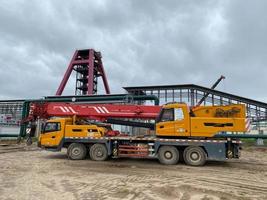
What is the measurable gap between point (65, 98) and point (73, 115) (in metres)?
27.4

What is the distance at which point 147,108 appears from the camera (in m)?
14.5

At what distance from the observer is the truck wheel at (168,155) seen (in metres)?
12.9

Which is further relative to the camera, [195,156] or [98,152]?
[98,152]

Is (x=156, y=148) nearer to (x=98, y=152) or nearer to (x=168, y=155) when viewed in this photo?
(x=168, y=155)

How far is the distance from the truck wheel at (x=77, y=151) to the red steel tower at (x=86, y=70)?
4029 cm

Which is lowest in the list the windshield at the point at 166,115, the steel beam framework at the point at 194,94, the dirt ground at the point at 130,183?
the dirt ground at the point at 130,183

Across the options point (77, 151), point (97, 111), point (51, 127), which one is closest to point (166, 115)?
point (97, 111)

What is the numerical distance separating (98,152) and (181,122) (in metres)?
5.11

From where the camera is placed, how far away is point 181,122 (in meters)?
12.9

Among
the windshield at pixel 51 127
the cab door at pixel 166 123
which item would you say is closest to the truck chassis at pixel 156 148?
the cab door at pixel 166 123

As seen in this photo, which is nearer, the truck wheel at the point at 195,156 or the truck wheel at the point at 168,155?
the truck wheel at the point at 195,156

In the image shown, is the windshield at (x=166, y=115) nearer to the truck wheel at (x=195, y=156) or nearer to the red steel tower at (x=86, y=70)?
the truck wheel at (x=195, y=156)

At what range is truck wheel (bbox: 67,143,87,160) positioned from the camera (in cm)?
1449

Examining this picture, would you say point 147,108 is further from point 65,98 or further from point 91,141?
point 65,98
